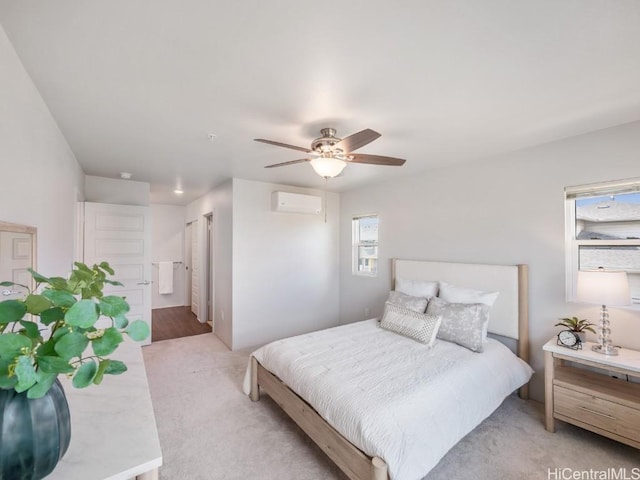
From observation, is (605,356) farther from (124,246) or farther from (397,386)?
(124,246)

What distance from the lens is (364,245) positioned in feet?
15.0

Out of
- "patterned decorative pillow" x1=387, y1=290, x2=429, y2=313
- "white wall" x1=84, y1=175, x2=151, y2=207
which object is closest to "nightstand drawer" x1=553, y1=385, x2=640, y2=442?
"patterned decorative pillow" x1=387, y1=290, x2=429, y2=313

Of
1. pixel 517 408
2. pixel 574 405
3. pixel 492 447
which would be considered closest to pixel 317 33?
pixel 492 447

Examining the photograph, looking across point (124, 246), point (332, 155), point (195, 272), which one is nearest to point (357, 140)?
point (332, 155)

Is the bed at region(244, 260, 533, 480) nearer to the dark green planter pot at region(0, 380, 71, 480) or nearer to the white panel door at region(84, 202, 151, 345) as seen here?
the dark green planter pot at region(0, 380, 71, 480)

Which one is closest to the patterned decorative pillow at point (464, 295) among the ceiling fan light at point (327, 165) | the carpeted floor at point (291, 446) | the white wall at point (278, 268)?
the carpeted floor at point (291, 446)

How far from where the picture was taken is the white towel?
6.28 m

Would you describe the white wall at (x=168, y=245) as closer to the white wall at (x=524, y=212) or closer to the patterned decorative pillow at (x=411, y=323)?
the white wall at (x=524, y=212)

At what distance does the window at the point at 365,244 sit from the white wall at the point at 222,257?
195 centimetres

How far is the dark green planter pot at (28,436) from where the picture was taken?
0.68 metres

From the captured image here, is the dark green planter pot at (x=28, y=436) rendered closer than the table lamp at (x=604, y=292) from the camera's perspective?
Yes

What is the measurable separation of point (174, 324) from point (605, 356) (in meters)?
5.62

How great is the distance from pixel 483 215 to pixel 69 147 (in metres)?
4.16

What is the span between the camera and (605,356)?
Result: 203cm
